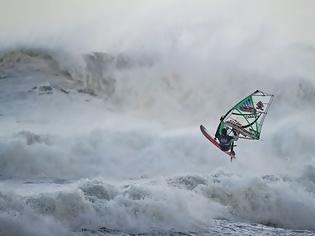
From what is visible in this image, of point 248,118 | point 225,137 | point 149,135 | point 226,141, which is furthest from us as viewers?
point 149,135

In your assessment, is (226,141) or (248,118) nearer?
(248,118)

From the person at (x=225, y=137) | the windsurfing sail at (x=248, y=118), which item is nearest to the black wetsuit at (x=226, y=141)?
the person at (x=225, y=137)

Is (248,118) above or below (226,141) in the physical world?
above

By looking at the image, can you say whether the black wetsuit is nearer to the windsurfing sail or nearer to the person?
the person

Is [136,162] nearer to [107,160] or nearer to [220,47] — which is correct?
[107,160]

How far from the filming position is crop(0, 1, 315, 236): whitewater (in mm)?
10742

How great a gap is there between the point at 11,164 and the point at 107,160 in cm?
281

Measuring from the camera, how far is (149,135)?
60.7ft

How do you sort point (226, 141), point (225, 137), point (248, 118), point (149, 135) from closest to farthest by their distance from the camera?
point (248, 118) → point (225, 137) → point (226, 141) → point (149, 135)

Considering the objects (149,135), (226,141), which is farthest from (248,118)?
(149,135)

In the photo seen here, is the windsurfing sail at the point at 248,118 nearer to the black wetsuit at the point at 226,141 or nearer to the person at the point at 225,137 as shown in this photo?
the person at the point at 225,137

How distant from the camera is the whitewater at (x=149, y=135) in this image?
10742 mm

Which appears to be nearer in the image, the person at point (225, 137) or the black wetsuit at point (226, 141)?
the person at point (225, 137)

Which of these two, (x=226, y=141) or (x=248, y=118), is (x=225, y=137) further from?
(x=248, y=118)
